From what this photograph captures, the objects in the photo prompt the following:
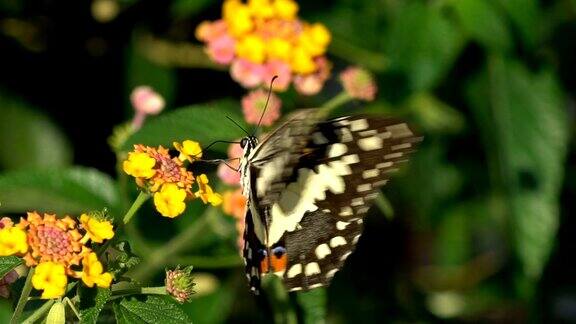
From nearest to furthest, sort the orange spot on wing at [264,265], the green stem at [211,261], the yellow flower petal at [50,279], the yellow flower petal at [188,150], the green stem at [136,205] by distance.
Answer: the yellow flower petal at [50,279]
the green stem at [136,205]
the yellow flower petal at [188,150]
the orange spot on wing at [264,265]
the green stem at [211,261]

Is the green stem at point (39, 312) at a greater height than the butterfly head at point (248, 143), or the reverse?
the butterfly head at point (248, 143)

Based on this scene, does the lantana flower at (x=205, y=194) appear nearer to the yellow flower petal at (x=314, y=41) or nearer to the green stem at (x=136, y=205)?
the green stem at (x=136, y=205)

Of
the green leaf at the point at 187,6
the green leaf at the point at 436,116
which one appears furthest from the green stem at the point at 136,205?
the green leaf at the point at 436,116

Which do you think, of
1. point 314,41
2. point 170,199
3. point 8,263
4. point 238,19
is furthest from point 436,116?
point 8,263

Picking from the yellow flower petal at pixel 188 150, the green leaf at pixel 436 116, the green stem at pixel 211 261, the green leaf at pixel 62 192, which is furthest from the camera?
the green leaf at pixel 436 116

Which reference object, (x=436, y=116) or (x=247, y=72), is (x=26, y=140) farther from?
(x=436, y=116)

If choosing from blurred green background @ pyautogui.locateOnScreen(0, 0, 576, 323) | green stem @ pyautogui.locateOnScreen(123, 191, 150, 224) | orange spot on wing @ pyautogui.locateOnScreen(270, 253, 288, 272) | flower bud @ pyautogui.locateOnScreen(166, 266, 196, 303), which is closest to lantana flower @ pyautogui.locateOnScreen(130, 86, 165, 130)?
blurred green background @ pyautogui.locateOnScreen(0, 0, 576, 323)
